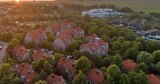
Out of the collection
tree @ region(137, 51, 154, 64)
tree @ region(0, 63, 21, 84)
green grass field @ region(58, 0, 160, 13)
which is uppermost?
tree @ region(0, 63, 21, 84)

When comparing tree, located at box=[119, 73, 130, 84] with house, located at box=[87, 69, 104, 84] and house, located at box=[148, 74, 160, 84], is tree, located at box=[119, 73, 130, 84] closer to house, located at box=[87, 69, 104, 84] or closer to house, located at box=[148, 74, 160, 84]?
house, located at box=[87, 69, 104, 84]

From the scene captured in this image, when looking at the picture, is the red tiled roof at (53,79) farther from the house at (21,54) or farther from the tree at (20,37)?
the tree at (20,37)

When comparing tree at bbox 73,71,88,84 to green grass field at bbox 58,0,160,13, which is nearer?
tree at bbox 73,71,88,84

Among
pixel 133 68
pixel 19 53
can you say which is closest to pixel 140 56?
pixel 133 68

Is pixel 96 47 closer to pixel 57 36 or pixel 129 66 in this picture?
pixel 57 36

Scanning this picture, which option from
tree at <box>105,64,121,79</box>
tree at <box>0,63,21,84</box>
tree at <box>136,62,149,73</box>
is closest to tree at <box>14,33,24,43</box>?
tree at <box>0,63,21,84</box>

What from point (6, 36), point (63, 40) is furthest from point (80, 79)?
point (6, 36)
